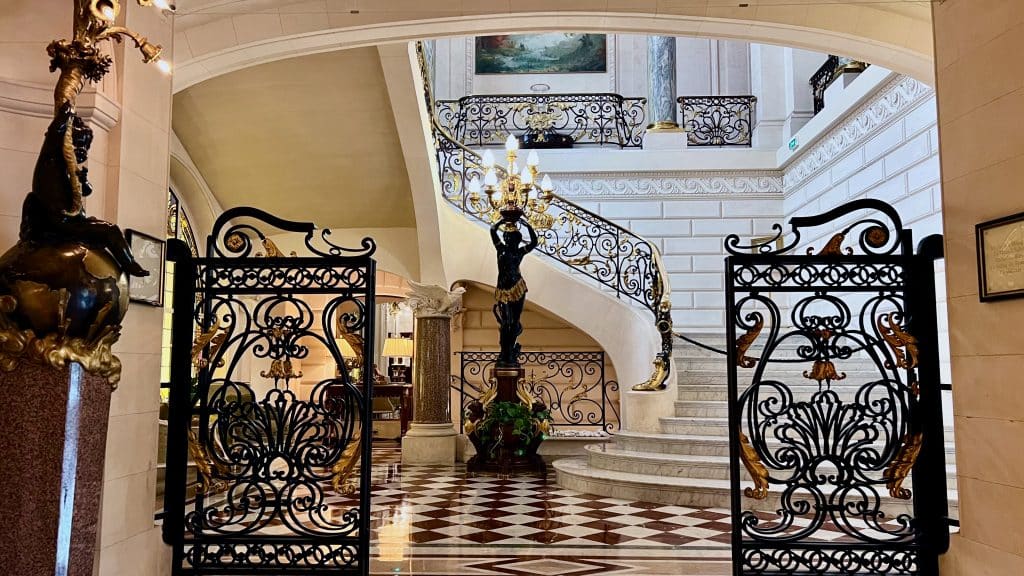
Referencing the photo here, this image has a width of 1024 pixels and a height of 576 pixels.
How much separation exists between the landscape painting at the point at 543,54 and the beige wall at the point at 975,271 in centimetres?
1037

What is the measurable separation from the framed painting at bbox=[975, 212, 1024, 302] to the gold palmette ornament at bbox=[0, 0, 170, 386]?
3160 mm

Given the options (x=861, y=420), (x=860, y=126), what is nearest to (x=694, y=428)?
(x=861, y=420)

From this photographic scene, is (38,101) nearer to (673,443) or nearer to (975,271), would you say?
(975,271)

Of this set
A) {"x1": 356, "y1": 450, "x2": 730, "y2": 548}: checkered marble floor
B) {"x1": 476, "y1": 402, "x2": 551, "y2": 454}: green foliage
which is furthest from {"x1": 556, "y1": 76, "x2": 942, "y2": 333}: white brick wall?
{"x1": 356, "y1": 450, "x2": 730, "y2": 548}: checkered marble floor

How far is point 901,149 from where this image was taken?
7707mm

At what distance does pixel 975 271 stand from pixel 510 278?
17.0 ft

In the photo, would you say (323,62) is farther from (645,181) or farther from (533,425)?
(645,181)

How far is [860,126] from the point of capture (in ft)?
28.4

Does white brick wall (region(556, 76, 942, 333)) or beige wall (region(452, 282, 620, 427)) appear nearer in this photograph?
white brick wall (region(556, 76, 942, 333))

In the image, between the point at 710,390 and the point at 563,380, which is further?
the point at 563,380

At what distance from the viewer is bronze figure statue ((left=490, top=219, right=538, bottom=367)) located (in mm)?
7914

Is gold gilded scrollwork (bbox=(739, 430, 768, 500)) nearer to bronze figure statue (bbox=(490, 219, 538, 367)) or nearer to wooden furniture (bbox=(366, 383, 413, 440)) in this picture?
bronze figure statue (bbox=(490, 219, 538, 367))

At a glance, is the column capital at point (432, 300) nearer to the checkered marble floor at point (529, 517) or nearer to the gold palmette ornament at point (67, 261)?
the checkered marble floor at point (529, 517)

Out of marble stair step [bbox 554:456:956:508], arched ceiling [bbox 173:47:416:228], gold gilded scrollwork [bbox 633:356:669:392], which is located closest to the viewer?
marble stair step [bbox 554:456:956:508]
